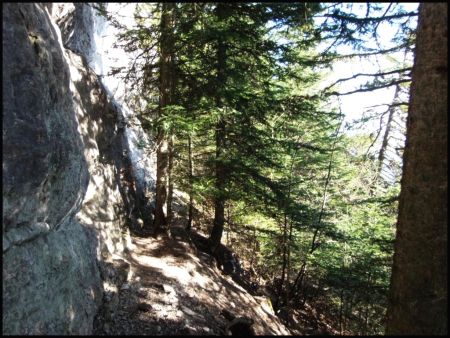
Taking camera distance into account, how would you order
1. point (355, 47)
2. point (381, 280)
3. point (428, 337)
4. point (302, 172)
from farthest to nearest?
point (302, 172) < point (381, 280) < point (355, 47) < point (428, 337)

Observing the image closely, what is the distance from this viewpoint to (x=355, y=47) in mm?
8086

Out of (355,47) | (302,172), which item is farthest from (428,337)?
(302,172)

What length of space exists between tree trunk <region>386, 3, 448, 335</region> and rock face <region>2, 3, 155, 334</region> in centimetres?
432

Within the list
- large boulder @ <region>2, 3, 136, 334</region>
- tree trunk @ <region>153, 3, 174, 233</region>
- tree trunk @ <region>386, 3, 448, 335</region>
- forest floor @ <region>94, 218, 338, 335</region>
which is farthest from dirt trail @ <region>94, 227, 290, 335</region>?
tree trunk @ <region>386, 3, 448, 335</region>

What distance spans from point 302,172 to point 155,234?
1007 centimetres

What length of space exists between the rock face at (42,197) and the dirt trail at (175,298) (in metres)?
0.51

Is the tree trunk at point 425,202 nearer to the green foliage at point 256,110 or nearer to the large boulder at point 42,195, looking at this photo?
the green foliage at point 256,110

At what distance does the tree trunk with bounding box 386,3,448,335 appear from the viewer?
329cm

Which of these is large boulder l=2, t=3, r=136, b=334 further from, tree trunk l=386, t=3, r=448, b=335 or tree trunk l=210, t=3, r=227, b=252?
tree trunk l=210, t=3, r=227, b=252

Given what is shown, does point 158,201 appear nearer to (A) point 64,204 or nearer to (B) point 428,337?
(A) point 64,204

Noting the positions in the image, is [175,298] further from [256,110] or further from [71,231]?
[256,110]

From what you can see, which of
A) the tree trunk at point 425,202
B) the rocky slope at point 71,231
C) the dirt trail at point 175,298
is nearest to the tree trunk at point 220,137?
the dirt trail at point 175,298

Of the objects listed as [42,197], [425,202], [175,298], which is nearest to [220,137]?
[175,298]

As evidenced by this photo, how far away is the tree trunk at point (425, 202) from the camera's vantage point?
3.29m
